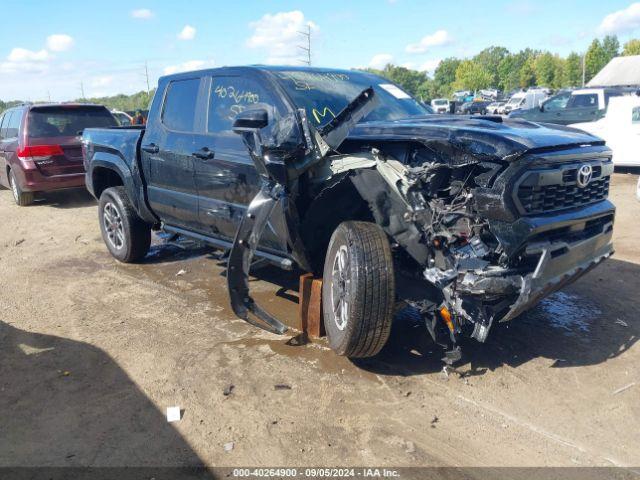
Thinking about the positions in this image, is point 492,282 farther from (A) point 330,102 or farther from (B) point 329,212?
(A) point 330,102

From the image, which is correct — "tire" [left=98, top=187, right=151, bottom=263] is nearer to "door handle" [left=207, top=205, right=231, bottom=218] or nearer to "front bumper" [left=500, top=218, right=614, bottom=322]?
"door handle" [left=207, top=205, right=231, bottom=218]

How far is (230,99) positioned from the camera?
476cm

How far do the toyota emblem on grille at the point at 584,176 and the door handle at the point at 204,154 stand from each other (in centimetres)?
287

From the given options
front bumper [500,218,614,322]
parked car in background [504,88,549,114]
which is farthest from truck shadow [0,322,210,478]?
parked car in background [504,88,549,114]

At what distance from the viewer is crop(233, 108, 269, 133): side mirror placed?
11.9 ft

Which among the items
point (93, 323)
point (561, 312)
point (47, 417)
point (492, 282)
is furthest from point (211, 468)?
point (561, 312)

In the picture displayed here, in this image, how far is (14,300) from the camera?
5.44 meters

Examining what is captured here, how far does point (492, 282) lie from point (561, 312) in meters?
2.03

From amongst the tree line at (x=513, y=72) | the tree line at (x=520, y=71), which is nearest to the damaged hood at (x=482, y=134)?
the tree line at (x=513, y=72)

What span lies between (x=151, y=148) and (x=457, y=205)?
11.3ft

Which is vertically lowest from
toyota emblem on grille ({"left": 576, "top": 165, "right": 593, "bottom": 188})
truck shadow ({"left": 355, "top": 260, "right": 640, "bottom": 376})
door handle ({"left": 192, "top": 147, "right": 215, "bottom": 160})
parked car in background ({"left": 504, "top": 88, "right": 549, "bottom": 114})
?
truck shadow ({"left": 355, "top": 260, "right": 640, "bottom": 376})

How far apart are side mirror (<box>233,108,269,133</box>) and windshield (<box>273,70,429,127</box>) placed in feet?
2.22

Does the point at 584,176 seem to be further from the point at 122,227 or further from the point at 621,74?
the point at 621,74

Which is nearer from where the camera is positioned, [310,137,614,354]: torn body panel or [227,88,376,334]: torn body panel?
[310,137,614,354]: torn body panel
